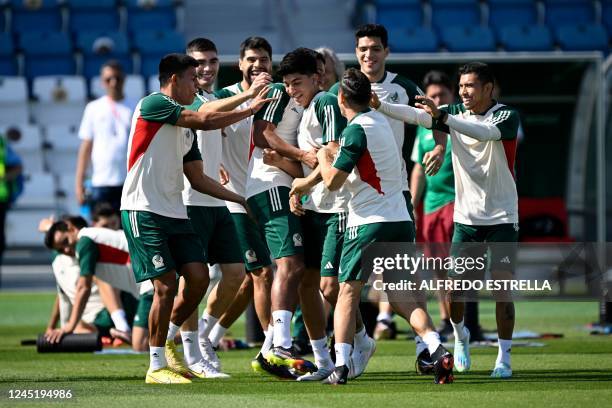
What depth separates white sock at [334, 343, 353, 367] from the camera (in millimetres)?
7996

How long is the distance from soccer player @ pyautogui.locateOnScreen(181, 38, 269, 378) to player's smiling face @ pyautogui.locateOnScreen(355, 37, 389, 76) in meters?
1.17

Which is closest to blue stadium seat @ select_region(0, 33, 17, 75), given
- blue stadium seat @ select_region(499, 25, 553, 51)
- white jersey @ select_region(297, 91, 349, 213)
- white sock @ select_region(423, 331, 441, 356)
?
blue stadium seat @ select_region(499, 25, 553, 51)

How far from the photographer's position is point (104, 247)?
11797 millimetres

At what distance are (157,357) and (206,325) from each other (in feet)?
4.13

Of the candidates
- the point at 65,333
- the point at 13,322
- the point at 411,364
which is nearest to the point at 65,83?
the point at 13,322

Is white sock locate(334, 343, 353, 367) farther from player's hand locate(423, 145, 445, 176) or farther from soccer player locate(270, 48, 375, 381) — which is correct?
player's hand locate(423, 145, 445, 176)

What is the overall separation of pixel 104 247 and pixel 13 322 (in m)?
3.08

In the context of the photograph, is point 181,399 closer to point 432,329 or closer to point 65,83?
point 432,329

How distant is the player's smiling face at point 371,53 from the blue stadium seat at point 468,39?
42.8 feet

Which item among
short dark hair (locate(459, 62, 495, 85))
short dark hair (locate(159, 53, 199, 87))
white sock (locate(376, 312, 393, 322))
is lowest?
white sock (locate(376, 312, 393, 322))

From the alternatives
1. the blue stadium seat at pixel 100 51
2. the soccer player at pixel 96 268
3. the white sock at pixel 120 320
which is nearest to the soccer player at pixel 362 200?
the soccer player at pixel 96 268

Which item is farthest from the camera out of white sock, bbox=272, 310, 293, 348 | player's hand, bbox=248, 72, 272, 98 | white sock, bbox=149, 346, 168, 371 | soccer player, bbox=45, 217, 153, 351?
soccer player, bbox=45, 217, 153, 351

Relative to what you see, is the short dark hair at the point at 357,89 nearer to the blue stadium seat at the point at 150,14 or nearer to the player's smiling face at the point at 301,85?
the player's smiling face at the point at 301,85

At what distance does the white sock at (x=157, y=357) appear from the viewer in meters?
8.30
